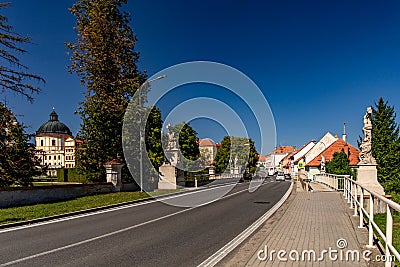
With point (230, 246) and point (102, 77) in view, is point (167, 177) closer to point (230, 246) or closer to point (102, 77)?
point (102, 77)

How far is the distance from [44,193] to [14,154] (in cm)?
417

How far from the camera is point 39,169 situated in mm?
22031

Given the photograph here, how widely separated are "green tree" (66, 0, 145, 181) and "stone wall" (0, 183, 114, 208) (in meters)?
6.75

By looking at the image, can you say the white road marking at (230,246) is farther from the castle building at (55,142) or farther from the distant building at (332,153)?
the castle building at (55,142)

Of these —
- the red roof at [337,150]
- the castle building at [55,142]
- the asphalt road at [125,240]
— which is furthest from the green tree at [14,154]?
the castle building at [55,142]

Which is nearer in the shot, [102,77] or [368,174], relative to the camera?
[368,174]

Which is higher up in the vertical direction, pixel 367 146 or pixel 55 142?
pixel 55 142

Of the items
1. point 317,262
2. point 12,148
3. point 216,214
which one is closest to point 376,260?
point 317,262

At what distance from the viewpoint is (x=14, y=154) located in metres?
20.3

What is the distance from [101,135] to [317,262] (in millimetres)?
25323

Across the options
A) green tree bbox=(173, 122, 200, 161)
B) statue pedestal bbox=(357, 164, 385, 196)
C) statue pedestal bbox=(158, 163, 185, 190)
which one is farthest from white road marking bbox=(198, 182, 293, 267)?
green tree bbox=(173, 122, 200, 161)

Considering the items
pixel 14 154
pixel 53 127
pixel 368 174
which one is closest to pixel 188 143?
pixel 14 154

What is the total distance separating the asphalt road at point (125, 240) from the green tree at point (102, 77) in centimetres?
1650

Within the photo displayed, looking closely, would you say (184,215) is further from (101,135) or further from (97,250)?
(101,135)
